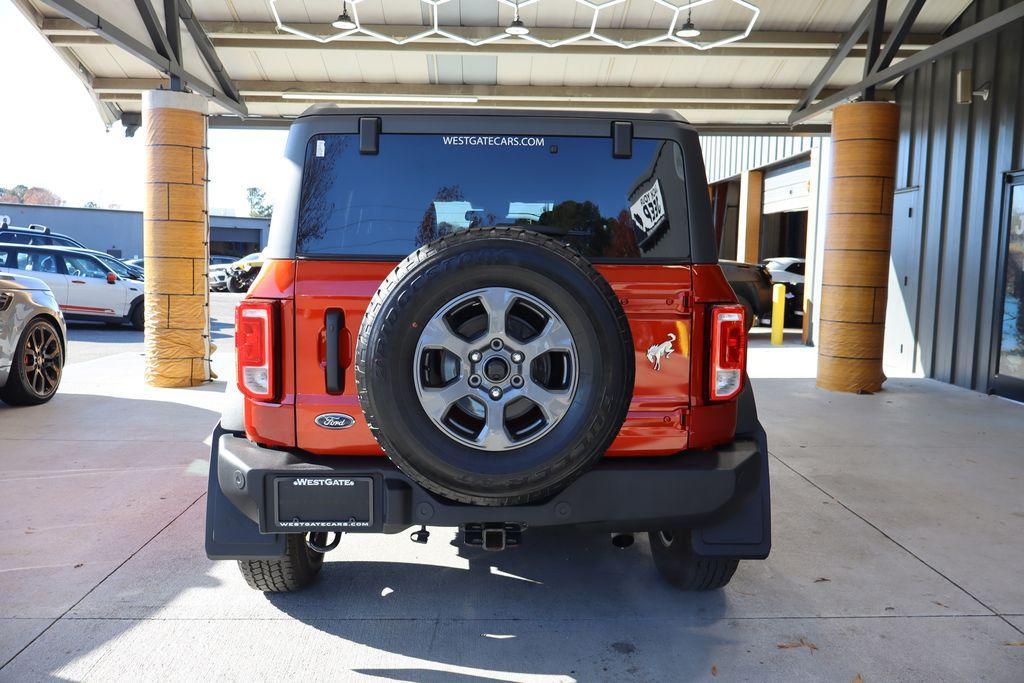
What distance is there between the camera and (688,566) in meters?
3.87

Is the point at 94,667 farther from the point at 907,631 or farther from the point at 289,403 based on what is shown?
the point at 907,631

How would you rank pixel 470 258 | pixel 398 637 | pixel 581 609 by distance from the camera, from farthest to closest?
pixel 581 609
pixel 398 637
pixel 470 258

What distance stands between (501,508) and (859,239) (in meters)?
8.14

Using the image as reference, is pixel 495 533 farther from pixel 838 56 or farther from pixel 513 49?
pixel 838 56

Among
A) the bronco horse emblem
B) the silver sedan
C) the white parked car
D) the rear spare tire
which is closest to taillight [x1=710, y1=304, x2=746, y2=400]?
the bronco horse emblem

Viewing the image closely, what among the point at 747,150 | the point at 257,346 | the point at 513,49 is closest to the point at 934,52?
the point at 513,49

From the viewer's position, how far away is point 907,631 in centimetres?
357

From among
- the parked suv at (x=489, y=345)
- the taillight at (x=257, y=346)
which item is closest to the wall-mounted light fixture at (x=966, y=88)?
the parked suv at (x=489, y=345)

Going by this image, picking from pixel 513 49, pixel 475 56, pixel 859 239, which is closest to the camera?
pixel 859 239

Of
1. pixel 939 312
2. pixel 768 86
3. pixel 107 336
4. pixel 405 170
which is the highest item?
pixel 768 86

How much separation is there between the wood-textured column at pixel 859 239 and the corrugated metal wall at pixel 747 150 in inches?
211

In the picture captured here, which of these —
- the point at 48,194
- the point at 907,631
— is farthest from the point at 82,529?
the point at 48,194

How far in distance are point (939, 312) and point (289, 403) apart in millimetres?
10193

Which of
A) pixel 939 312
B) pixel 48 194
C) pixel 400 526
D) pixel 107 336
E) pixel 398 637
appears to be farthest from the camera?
pixel 48 194
